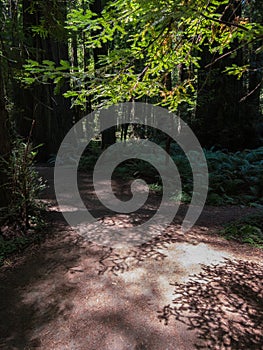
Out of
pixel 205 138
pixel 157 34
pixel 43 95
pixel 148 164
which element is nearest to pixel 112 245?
pixel 157 34

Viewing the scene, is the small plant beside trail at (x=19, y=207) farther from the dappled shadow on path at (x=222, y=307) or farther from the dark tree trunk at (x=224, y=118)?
the dark tree trunk at (x=224, y=118)

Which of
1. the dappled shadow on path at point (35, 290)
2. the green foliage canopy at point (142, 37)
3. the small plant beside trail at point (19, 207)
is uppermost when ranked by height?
the green foliage canopy at point (142, 37)

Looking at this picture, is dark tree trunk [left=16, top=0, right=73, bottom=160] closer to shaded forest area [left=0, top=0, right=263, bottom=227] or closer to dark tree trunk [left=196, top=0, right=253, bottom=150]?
shaded forest area [left=0, top=0, right=263, bottom=227]

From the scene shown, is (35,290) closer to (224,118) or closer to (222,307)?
(222,307)

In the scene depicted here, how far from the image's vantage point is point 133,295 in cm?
330

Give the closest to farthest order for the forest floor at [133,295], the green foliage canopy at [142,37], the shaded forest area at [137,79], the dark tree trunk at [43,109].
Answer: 1. the green foliage canopy at [142,37]
2. the forest floor at [133,295]
3. the shaded forest area at [137,79]
4. the dark tree trunk at [43,109]

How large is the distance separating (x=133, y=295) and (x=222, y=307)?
1.06 metres

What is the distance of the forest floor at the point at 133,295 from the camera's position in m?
2.75

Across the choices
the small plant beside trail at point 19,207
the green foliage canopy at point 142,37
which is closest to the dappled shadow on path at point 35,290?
the small plant beside trail at point 19,207

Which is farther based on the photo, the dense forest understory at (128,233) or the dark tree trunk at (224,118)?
the dark tree trunk at (224,118)

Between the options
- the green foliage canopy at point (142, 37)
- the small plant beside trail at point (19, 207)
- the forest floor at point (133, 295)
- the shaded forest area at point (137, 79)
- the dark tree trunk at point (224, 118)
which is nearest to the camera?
the green foliage canopy at point (142, 37)

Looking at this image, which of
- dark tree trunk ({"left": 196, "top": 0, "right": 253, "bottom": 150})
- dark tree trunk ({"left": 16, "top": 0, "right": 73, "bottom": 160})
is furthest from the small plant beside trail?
dark tree trunk ({"left": 196, "top": 0, "right": 253, "bottom": 150})

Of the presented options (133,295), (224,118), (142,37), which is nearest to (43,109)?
(224,118)

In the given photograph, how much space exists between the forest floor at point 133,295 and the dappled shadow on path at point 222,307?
0.01m
